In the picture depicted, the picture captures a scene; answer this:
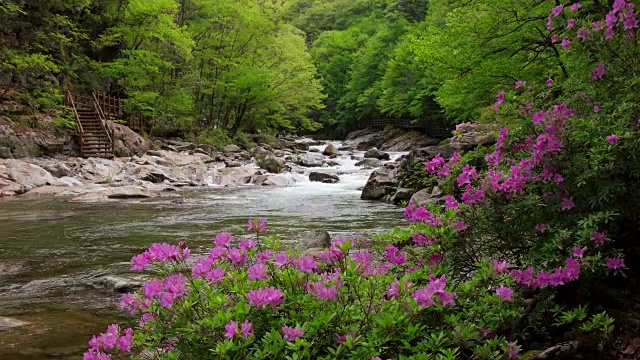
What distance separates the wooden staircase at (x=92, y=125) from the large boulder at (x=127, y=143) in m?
0.40

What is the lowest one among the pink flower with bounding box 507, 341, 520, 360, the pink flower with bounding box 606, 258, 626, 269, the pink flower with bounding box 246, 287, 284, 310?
the pink flower with bounding box 507, 341, 520, 360

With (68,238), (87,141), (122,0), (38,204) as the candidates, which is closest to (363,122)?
(122,0)

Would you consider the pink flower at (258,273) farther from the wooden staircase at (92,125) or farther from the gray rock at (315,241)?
the wooden staircase at (92,125)

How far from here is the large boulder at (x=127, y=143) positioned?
71.0 ft

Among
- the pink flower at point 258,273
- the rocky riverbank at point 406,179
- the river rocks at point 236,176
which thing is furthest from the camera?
the river rocks at point 236,176

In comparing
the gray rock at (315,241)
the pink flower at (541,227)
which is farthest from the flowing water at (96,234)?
the pink flower at (541,227)

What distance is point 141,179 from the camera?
17.6 m

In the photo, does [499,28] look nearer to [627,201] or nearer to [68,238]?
[627,201]

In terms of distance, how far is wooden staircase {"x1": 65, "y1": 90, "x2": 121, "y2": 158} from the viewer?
20594mm

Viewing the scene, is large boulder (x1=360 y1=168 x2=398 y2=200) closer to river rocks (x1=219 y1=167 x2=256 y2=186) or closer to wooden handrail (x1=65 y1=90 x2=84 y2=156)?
river rocks (x1=219 y1=167 x2=256 y2=186)

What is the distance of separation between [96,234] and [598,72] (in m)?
8.54

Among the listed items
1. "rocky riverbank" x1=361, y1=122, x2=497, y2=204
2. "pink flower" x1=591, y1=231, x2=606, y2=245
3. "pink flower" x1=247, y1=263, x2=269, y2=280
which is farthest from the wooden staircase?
"pink flower" x1=591, y1=231, x2=606, y2=245

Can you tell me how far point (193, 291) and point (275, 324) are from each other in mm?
423

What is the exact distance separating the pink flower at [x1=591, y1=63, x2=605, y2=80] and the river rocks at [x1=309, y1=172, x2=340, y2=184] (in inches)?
642
